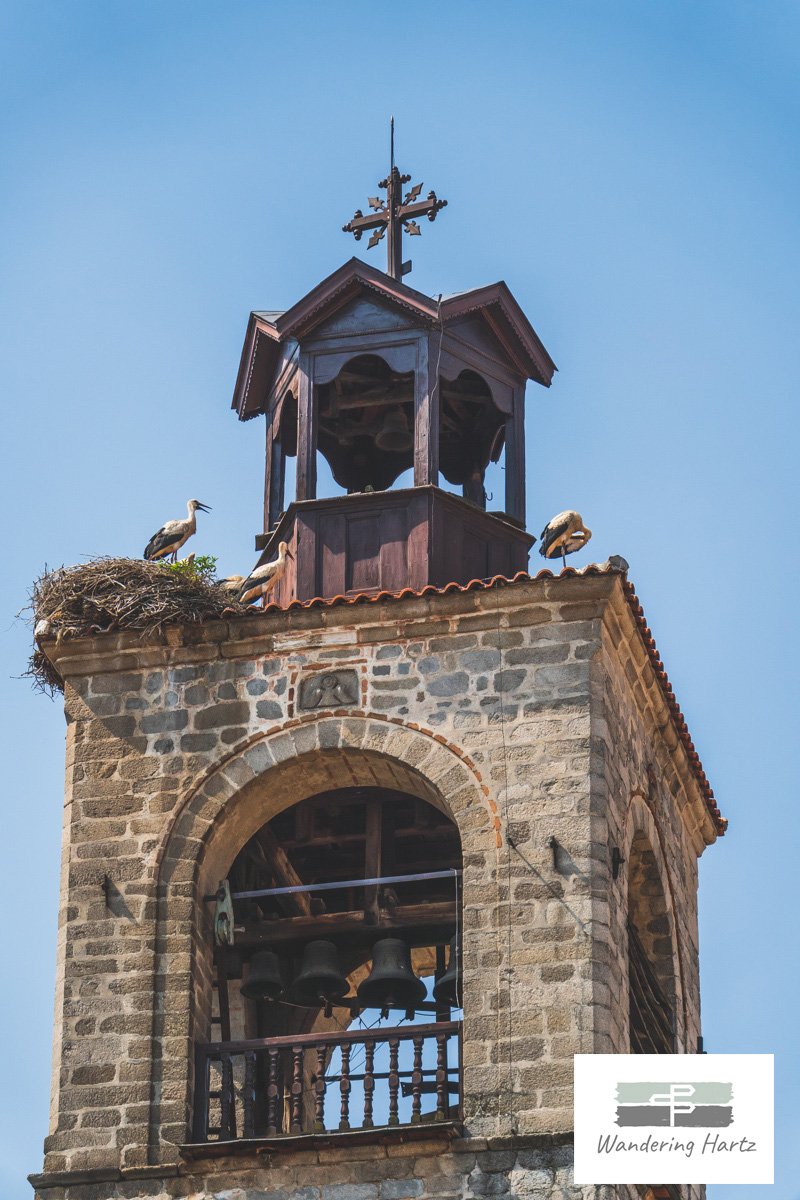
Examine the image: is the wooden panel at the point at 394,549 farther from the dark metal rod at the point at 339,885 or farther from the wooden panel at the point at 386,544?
the dark metal rod at the point at 339,885

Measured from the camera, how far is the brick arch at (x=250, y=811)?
20.3 meters

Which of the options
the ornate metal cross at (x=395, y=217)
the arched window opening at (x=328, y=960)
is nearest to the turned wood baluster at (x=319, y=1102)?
the arched window opening at (x=328, y=960)

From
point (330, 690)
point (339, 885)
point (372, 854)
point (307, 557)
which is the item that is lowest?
point (339, 885)

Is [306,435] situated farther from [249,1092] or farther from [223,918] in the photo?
[249,1092]

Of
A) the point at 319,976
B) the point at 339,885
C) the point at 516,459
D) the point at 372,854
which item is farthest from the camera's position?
the point at 516,459

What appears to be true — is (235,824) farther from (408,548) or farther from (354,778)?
(408,548)

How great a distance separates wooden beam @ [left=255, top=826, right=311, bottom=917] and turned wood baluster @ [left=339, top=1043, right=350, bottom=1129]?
7.18 feet

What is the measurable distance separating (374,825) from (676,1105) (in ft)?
12.2

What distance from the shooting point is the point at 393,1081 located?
19.9 m

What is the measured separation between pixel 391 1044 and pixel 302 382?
Result: 550 cm

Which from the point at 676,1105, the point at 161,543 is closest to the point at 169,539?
the point at 161,543

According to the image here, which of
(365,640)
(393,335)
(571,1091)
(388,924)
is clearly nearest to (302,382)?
(393,335)

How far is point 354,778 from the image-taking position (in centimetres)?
2142

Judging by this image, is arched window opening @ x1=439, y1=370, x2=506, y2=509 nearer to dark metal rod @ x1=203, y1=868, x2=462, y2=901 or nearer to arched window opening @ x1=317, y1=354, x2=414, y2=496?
arched window opening @ x1=317, y1=354, x2=414, y2=496
